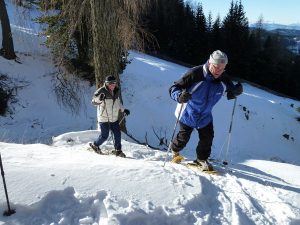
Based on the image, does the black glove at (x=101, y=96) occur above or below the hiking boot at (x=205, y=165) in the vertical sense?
above

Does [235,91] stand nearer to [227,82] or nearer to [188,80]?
[227,82]

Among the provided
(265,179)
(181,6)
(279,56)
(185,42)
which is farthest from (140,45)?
(279,56)

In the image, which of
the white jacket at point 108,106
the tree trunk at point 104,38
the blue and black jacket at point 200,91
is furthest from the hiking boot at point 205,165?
the tree trunk at point 104,38

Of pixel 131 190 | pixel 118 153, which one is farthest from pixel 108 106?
pixel 131 190

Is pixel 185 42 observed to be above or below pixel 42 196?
below

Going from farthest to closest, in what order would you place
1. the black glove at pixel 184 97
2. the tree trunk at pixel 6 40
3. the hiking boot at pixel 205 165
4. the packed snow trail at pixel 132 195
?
1. the tree trunk at pixel 6 40
2. the hiking boot at pixel 205 165
3. the black glove at pixel 184 97
4. the packed snow trail at pixel 132 195

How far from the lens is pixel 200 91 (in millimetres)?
6164

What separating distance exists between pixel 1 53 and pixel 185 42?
31.9 metres

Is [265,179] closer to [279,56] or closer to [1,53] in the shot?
[1,53]

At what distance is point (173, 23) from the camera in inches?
1906

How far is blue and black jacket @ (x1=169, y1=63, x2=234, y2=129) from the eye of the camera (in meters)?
6.09

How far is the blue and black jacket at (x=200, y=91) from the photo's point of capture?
609cm

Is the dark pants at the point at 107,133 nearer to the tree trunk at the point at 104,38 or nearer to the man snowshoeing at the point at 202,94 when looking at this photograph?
the man snowshoeing at the point at 202,94

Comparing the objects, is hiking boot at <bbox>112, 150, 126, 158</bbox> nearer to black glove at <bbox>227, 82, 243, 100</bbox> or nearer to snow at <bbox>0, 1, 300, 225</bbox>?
snow at <bbox>0, 1, 300, 225</bbox>
